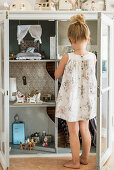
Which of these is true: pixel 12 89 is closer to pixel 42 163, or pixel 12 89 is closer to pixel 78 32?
pixel 42 163

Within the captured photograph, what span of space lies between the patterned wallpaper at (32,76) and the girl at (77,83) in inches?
34.8

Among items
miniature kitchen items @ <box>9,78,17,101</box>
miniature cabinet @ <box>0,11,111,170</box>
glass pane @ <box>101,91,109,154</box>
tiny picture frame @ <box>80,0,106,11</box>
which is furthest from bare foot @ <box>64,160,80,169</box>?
tiny picture frame @ <box>80,0,106,11</box>

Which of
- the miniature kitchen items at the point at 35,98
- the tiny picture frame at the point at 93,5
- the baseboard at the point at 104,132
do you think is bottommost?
the baseboard at the point at 104,132

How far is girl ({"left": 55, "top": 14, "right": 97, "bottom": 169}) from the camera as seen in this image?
2.92m

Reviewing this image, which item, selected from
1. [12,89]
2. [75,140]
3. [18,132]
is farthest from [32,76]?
[75,140]

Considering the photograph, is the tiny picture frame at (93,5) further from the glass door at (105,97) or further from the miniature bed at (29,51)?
the miniature bed at (29,51)

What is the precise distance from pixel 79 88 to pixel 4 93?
77 centimetres

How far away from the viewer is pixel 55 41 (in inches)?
140

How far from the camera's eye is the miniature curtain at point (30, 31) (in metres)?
3.67

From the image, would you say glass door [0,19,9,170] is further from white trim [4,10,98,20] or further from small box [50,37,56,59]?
small box [50,37,56,59]

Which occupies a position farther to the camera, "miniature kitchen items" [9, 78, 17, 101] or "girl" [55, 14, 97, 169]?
"miniature kitchen items" [9, 78, 17, 101]

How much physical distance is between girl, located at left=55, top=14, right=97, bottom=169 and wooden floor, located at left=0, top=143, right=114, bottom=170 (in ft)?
0.70

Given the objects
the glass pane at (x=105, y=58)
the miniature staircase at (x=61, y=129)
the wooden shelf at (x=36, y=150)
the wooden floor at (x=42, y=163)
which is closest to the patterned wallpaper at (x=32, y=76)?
the miniature staircase at (x=61, y=129)

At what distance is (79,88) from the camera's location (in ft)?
9.80
